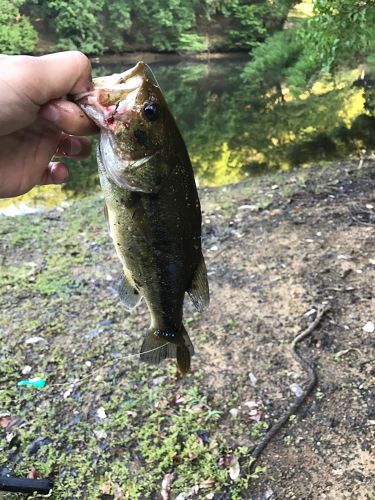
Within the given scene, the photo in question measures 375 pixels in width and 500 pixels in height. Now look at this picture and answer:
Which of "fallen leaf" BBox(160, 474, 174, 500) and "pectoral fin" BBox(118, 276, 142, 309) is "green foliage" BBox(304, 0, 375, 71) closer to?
"pectoral fin" BBox(118, 276, 142, 309)

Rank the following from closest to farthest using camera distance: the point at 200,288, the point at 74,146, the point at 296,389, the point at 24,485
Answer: the point at 200,288
the point at 74,146
the point at 24,485
the point at 296,389

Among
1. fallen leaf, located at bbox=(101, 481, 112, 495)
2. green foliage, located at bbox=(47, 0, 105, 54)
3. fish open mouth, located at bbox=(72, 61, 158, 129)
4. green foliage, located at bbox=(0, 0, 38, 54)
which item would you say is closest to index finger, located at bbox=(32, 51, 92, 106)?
fish open mouth, located at bbox=(72, 61, 158, 129)

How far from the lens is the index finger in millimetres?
1843

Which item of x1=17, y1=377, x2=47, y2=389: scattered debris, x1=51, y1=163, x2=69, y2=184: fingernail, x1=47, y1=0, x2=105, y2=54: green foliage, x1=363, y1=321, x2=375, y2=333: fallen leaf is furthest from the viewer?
x1=47, y1=0, x2=105, y2=54: green foliage

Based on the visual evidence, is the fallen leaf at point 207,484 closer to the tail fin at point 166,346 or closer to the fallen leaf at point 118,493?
the fallen leaf at point 118,493

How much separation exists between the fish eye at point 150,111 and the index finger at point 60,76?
0.87ft

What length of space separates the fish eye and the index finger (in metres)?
0.27

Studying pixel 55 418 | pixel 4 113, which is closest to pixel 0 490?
pixel 55 418

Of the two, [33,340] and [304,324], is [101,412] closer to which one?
[33,340]

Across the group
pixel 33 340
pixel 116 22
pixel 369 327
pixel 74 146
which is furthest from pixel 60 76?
pixel 116 22

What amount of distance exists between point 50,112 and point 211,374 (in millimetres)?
2598

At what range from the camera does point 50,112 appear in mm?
1960

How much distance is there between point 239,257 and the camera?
5.59 metres

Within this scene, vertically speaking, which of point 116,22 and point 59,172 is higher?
point 59,172
